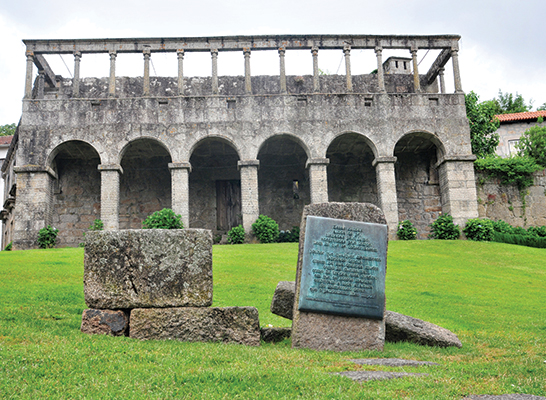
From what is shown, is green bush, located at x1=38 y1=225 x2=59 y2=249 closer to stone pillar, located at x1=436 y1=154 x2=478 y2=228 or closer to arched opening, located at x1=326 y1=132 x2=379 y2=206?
arched opening, located at x1=326 y1=132 x2=379 y2=206

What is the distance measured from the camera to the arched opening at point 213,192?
21.1 metres

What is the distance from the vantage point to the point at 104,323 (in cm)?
543

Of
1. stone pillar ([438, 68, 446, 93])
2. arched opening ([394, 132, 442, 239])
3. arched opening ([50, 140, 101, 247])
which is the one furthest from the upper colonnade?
arched opening ([50, 140, 101, 247])

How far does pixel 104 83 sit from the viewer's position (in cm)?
2059

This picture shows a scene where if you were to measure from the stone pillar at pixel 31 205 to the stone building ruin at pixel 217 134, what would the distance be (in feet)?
0.13

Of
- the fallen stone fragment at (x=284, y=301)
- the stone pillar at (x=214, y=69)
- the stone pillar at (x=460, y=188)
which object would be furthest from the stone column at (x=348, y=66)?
the fallen stone fragment at (x=284, y=301)

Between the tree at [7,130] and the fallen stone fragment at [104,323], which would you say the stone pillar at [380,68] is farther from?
the tree at [7,130]

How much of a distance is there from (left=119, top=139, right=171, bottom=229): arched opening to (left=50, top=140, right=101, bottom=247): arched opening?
1.05 m

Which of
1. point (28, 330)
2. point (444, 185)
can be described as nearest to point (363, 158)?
point (444, 185)

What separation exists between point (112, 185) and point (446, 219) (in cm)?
1172

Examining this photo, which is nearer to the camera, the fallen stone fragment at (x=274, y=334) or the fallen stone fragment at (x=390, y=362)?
the fallen stone fragment at (x=390, y=362)

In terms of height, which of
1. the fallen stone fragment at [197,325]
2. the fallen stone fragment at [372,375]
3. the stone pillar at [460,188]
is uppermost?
the stone pillar at [460,188]

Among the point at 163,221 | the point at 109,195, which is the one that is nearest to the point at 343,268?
the point at 163,221

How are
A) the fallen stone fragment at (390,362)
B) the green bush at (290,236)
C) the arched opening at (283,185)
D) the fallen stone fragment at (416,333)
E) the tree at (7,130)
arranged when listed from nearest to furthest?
the fallen stone fragment at (390,362) → the fallen stone fragment at (416,333) → the green bush at (290,236) → the arched opening at (283,185) → the tree at (7,130)
